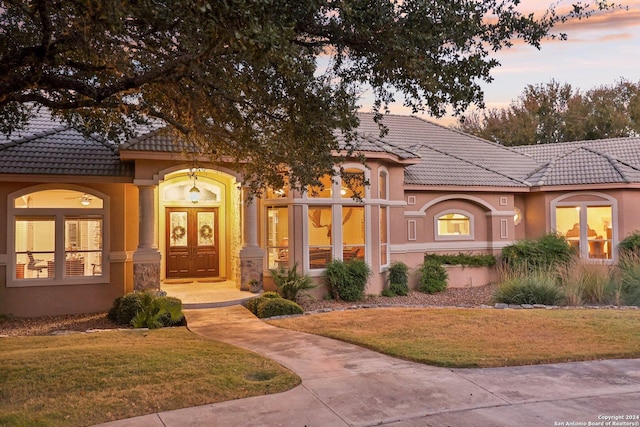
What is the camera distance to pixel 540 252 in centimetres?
1772

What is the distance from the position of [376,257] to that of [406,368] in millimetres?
8153

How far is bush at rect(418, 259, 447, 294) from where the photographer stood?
16.7 metres

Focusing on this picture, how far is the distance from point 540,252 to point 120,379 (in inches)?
589

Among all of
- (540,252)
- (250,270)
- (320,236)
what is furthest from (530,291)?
(250,270)

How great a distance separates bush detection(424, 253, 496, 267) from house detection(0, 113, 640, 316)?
1.21 feet

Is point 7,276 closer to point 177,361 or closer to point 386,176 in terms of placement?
point 177,361

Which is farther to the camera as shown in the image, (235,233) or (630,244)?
(630,244)

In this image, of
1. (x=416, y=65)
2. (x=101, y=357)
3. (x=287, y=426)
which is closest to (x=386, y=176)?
(x=416, y=65)

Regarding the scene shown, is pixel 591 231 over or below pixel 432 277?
over

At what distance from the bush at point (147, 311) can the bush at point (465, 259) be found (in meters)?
9.20

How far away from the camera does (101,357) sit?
747cm

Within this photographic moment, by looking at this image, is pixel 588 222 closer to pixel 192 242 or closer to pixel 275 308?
pixel 275 308

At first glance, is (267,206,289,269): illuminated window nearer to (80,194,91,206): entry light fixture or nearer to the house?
the house

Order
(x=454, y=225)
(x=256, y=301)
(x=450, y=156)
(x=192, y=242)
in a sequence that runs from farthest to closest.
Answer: (x=450, y=156) < (x=454, y=225) < (x=192, y=242) < (x=256, y=301)
